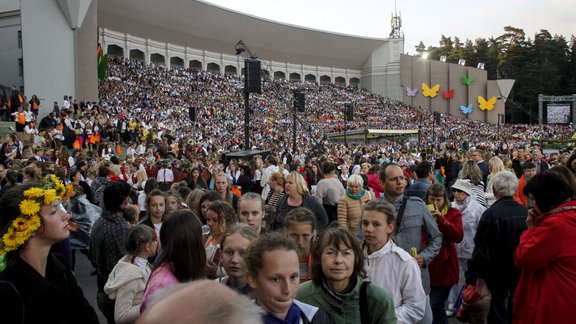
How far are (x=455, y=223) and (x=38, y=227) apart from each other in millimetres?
3722

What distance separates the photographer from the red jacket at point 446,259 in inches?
189

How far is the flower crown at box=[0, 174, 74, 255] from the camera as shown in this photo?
111 inches

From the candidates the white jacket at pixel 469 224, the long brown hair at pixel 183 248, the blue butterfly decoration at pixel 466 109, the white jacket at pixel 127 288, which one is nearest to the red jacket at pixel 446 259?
the white jacket at pixel 469 224

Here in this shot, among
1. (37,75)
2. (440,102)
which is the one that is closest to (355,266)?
(37,75)

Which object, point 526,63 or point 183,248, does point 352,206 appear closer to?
point 183,248

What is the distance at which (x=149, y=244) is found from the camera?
12.8ft

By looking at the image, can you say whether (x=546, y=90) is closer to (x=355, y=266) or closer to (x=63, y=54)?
(x=63, y=54)

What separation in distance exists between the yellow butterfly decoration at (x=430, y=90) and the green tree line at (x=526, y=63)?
690 inches

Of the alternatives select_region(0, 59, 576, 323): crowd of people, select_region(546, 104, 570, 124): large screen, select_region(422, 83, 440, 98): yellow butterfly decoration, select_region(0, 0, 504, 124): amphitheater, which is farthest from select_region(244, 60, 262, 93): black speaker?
select_region(546, 104, 570, 124): large screen

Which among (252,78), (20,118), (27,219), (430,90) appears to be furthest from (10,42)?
(430,90)

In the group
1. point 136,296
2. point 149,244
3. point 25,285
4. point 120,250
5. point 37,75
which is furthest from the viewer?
point 37,75

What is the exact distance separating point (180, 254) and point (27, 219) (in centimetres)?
90

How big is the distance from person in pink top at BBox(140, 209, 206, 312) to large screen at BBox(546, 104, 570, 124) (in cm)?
7284

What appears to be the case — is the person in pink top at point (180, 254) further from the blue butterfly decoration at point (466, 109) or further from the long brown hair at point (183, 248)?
the blue butterfly decoration at point (466, 109)
